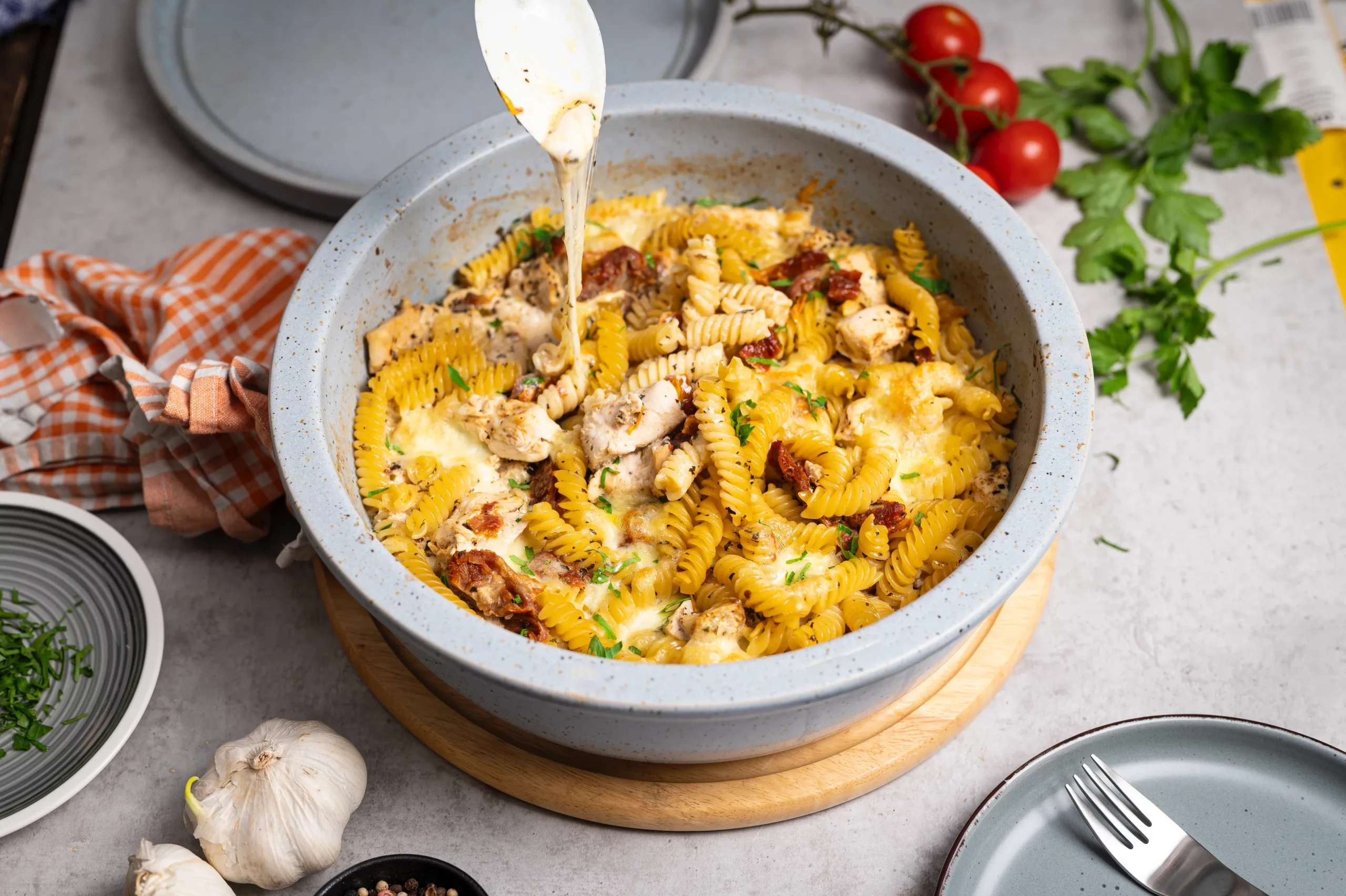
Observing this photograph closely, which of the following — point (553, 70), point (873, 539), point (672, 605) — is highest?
point (553, 70)

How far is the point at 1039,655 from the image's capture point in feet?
11.0

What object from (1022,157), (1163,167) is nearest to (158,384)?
(1022,157)

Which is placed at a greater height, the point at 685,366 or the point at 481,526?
the point at 685,366

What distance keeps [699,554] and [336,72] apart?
2.96m

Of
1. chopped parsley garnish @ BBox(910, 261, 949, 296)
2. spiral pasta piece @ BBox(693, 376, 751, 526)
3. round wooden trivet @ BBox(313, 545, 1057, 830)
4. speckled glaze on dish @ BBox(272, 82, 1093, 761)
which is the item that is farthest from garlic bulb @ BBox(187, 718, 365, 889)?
chopped parsley garnish @ BBox(910, 261, 949, 296)

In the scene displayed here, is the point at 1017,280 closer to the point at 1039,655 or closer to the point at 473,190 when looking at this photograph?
the point at 1039,655

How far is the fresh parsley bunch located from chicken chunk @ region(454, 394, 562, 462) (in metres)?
1.98

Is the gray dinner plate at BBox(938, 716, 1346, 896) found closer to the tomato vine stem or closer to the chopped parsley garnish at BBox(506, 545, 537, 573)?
the chopped parsley garnish at BBox(506, 545, 537, 573)

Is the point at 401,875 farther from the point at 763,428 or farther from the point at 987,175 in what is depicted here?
the point at 987,175

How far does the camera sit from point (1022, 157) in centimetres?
412

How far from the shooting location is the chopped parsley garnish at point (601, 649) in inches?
106

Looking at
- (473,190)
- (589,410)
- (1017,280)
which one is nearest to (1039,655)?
(1017,280)

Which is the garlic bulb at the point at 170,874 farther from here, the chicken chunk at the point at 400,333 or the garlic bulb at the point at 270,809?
the chicken chunk at the point at 400,333

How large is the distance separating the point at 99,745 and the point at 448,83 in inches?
113
